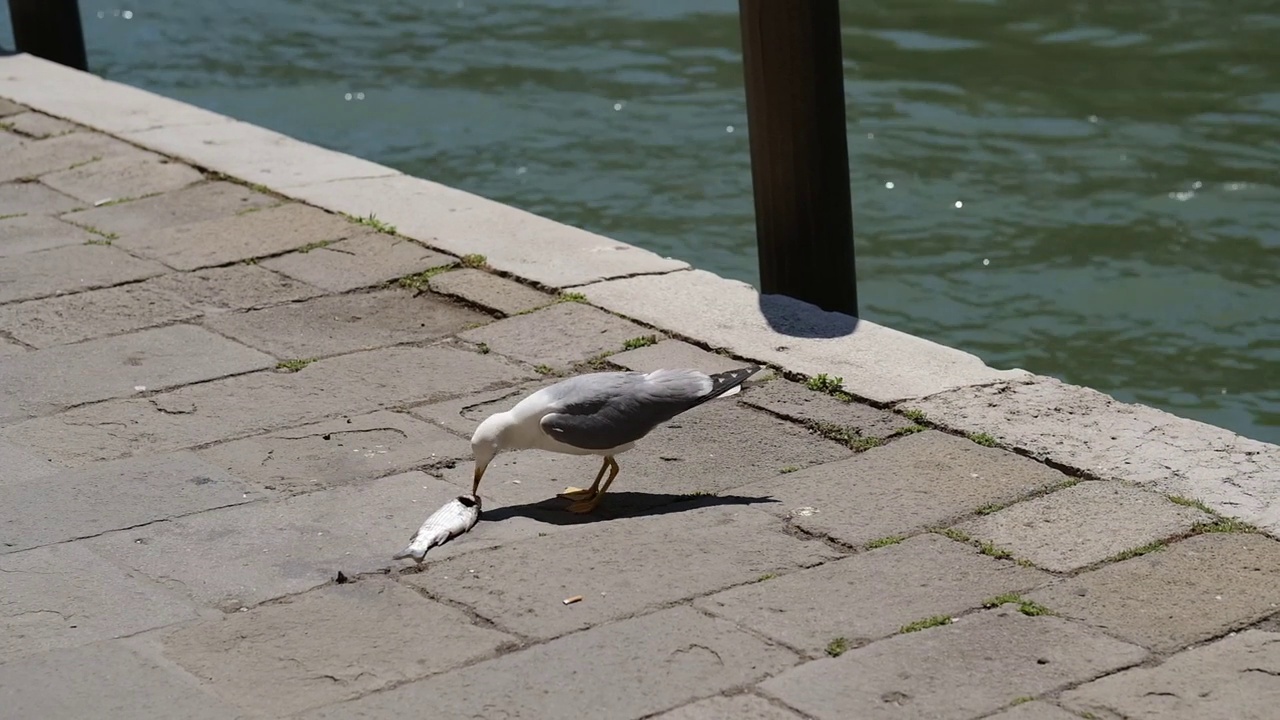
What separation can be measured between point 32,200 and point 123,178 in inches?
13.9

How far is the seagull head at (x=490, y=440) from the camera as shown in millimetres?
3578

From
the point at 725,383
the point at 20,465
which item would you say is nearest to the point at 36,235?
the point at 20,465

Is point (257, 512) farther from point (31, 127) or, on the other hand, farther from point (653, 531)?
point (31, 127)

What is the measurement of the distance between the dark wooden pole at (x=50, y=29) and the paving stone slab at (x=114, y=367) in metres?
4.84

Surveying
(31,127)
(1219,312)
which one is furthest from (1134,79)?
(31,127)

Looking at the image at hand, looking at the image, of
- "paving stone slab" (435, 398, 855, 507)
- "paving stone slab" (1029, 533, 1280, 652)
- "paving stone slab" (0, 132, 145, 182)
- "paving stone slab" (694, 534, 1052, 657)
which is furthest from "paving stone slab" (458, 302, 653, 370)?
"paving stone slab" (0, 132, 145, 182)

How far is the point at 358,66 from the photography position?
10.9 m

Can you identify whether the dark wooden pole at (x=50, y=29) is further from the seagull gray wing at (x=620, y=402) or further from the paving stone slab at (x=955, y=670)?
the paving stone slab at (x=955, y=670)

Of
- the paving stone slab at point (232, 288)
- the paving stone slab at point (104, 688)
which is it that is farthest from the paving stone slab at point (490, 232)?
the paving stone slab at point (104, 688)

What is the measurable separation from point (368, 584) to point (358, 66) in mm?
8010

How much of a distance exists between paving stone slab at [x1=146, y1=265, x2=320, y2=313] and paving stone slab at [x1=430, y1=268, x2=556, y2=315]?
420mm

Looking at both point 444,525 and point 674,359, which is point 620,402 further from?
point 674,359

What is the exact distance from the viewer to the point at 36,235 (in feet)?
19.3

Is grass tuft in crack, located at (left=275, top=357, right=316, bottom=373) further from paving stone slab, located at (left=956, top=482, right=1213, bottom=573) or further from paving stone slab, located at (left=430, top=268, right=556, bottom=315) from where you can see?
paving stone slab, located at (left=956, top=482, right=1213, bottom=573)
